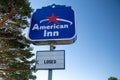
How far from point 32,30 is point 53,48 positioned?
972 mm

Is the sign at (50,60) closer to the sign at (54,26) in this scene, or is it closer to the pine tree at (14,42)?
the sign at (54,26)

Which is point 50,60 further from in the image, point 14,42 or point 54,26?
point 14,42

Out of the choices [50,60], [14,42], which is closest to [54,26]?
[50,60]

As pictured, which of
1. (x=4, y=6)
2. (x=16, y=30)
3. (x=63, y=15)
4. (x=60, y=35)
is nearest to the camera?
(x=60, y=35)

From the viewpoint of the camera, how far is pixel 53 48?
743 cm

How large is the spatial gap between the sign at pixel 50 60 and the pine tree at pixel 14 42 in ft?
34.8

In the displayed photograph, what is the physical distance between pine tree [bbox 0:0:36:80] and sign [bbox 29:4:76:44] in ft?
32.0

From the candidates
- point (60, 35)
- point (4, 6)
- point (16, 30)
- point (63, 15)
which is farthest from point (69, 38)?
point (16, 30)

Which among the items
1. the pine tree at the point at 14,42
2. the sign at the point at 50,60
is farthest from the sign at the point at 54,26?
the pine tree at the point at 14,42

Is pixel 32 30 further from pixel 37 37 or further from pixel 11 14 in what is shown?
pixel 11 14

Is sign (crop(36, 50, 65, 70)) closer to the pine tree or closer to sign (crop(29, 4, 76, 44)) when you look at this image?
sign (crop(29, 4, 76, 44))

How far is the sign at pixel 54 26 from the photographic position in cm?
734

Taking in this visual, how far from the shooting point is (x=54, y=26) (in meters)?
7.48

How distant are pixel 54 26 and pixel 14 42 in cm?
1155
